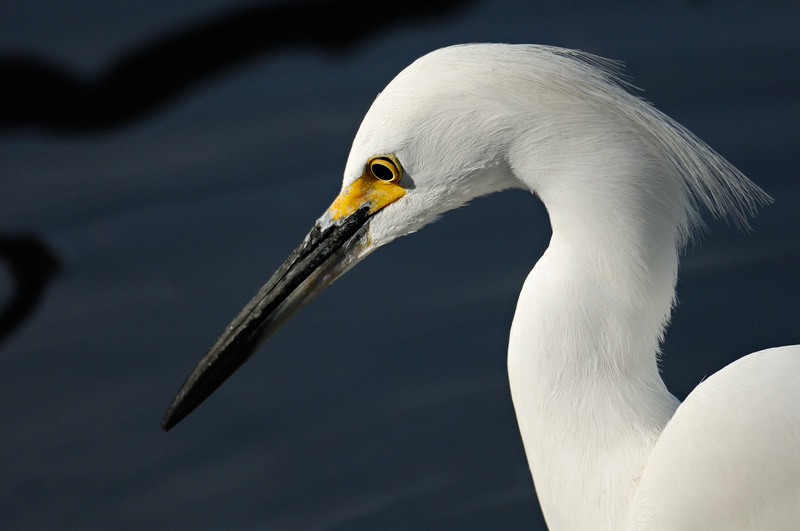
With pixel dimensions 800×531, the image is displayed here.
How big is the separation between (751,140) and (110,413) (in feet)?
9.19

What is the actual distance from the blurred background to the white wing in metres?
1.27

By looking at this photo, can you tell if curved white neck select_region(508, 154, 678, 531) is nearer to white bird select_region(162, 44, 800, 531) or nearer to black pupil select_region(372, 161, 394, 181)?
white bird select_region(162, 44, 800, 531)

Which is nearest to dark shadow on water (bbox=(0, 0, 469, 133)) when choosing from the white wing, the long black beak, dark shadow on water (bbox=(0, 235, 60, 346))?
dark shadow on water (bbox=(0, 235, 60, 346))

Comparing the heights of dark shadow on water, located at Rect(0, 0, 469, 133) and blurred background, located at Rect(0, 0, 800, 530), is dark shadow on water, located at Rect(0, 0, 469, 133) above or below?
above

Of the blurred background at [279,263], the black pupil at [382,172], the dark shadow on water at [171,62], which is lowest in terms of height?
the blurred background at [279,263]

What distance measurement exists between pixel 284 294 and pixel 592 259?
78 centimetres

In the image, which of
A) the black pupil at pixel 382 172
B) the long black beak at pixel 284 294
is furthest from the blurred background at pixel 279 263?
the black pupil at pixel 382 172

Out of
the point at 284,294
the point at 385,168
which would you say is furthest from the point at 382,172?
the point at 284,294

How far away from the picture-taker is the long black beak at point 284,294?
94.6 inches

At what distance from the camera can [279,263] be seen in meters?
4.19

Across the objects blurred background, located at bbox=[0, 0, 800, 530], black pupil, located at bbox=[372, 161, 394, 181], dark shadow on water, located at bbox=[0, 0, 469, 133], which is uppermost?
black pupil, located at bbox=[372, 161, 394, 181]

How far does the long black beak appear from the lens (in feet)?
7.88

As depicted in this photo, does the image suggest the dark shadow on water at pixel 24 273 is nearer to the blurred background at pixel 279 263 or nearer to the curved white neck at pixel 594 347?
the blurred background at pixel 279 263

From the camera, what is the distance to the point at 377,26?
201 inches
